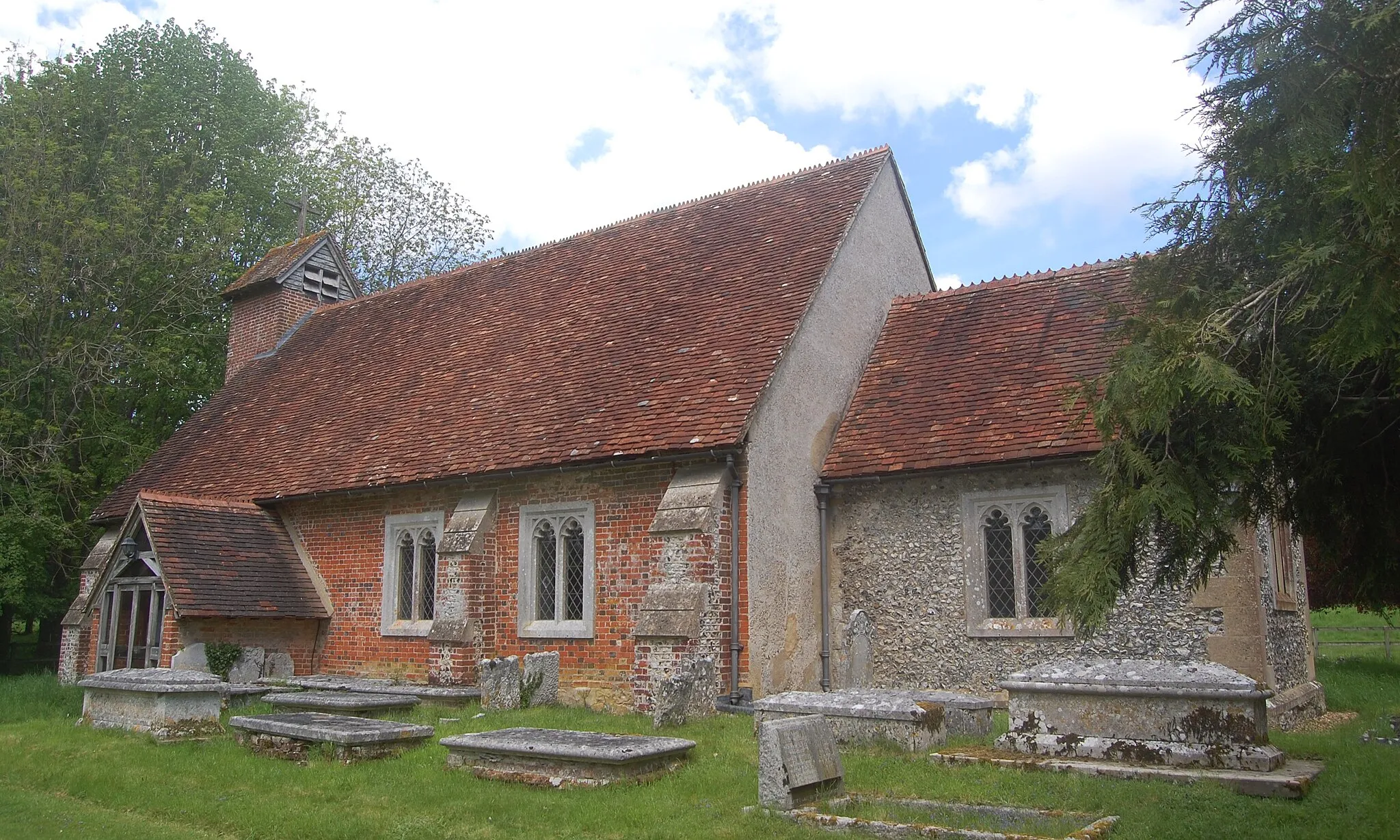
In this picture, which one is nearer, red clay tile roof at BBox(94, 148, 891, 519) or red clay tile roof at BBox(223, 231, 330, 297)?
red clay tile roof at BBox(94, 148, 891, 519)

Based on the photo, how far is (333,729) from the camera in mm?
11148

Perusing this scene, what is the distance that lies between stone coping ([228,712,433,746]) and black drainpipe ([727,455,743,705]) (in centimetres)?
373

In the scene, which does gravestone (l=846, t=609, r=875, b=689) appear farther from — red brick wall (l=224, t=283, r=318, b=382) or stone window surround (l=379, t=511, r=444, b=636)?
red brick wall (l=224, t=283, r=318, b=382)

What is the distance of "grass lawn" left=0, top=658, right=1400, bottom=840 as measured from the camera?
7.31 meters

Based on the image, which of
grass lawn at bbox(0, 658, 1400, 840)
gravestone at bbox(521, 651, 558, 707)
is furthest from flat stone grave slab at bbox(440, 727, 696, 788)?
gravestone at bbox(521, 651, 558, 707)

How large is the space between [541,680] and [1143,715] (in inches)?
332

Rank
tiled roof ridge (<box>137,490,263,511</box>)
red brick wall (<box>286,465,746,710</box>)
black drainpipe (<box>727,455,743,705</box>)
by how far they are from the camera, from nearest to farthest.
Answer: black drainpipe (<box>727,455,743,705</box>) → red brick wall (<box>286,465,746,710</box>) → tiled roof ridge (<box>137,490,263,511</box>)

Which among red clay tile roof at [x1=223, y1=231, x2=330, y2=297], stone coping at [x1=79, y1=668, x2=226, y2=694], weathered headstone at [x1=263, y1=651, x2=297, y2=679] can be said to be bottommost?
weathered headstone at [x1=263, y1=651, x2=297, y2=679]

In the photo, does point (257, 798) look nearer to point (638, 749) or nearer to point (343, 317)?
point (638, 749)

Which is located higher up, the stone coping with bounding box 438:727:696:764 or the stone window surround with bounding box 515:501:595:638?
the stone window surround with bounding box 515:501:595:638

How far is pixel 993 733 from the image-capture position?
1098 centimetres

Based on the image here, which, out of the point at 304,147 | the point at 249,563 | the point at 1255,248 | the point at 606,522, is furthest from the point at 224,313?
the point at 1255,248

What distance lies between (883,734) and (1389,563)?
443cm

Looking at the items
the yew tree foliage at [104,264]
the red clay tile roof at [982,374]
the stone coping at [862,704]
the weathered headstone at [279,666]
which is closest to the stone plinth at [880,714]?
the stone coping at [862,704]
